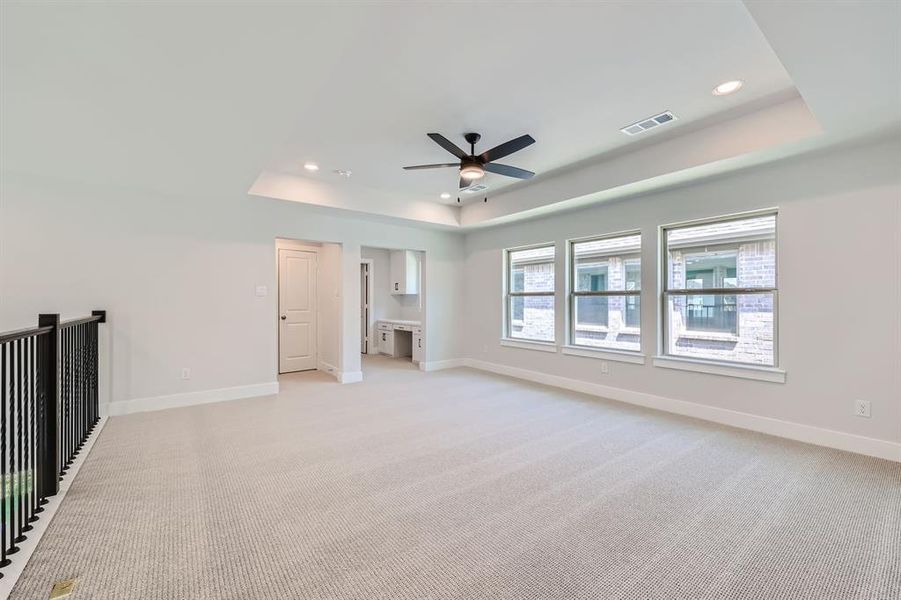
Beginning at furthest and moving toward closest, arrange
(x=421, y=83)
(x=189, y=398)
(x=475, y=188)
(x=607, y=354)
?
(x=475, y=188)
(x=607, y=354)
(x=189, y=398)
(x=421, y=83)

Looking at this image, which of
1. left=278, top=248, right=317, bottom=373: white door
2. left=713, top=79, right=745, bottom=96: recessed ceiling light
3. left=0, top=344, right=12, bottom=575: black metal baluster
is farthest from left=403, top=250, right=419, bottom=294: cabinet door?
left=0, top=344, right=12, bottom=575: black metal baluster

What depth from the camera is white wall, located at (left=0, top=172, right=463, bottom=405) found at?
390 cm

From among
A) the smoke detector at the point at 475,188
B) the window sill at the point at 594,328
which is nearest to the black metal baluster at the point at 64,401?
the smoke detector at the point at 475,188

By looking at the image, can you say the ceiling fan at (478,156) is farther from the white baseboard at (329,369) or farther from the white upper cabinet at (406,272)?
the white upper cabinet at (406,272)

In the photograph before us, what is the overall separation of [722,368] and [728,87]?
2628mm

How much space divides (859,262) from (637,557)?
10.5ft

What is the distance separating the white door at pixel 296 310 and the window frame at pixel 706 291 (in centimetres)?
543

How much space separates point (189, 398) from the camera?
4645 millimetres

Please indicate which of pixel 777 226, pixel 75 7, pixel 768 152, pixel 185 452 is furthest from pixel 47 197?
pixel 777 226

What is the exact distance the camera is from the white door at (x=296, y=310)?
669 centimetres

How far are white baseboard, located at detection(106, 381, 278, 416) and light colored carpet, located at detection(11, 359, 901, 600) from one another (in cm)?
62

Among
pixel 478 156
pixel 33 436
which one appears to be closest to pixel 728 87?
pixel 478 156

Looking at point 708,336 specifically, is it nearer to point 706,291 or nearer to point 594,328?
point 706,291

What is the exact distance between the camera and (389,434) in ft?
11.9
